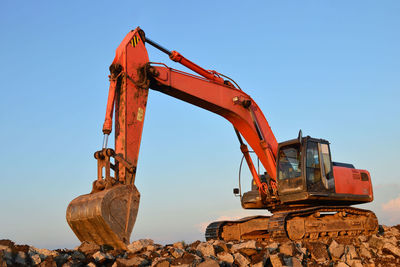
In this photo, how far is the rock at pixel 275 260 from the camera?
7843mm

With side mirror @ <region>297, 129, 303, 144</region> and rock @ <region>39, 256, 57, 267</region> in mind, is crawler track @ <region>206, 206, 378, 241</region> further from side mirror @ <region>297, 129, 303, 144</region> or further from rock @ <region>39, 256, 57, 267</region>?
rock @ <region>39, 256, 57, 267</region>

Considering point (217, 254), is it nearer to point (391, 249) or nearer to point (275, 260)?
point (275, 260)

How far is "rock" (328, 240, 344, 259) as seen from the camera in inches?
395

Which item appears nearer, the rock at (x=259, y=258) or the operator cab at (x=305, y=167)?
the rock at (x=259, y=258)

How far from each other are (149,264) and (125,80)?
3.76 meters

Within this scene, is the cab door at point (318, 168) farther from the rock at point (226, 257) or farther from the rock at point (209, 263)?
the rock at point (209, 263)

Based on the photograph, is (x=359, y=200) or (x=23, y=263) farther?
(x=359, y=200)

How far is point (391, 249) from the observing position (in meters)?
10.8

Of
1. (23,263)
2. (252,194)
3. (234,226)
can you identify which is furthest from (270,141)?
(23,263)

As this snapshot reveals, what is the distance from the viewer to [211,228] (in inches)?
487

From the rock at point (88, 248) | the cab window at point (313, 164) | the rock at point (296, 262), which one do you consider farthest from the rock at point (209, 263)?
the cab window at point (313, 164)

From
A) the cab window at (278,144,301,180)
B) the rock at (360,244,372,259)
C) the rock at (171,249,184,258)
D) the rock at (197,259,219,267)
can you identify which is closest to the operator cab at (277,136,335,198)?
the cab window at (278,144,301,180)

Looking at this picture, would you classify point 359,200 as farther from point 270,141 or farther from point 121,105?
point 121,105

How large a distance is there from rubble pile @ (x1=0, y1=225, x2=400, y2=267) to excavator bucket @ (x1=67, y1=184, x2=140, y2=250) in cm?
23
